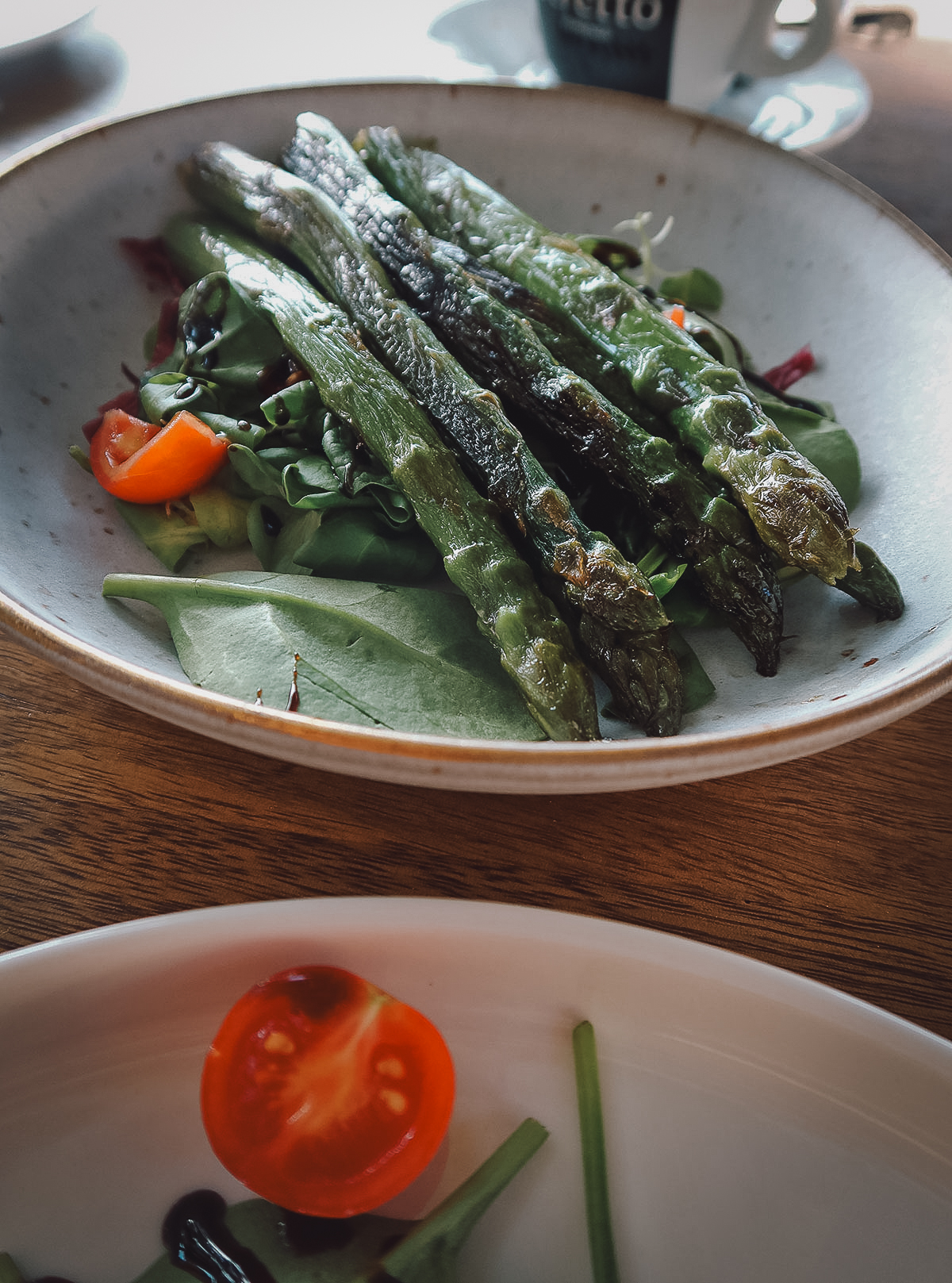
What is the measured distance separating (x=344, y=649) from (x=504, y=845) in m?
0.38

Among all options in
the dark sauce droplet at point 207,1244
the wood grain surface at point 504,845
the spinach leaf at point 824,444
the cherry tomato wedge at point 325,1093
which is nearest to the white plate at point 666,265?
the spinach leaf at point 824,444

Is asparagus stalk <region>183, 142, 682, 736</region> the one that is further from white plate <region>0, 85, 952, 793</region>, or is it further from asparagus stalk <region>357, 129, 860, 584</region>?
asparagus stalk <region>357, 129, 860, 584</region>

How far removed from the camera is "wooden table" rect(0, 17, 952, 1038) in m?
1.25

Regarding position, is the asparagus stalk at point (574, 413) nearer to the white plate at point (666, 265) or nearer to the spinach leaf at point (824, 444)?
the white plate at point (666, 265)

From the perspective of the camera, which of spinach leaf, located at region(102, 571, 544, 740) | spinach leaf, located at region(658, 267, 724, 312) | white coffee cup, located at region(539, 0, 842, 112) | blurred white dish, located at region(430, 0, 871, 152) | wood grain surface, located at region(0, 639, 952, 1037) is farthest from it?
blurred white dish, located at region(430, 0, 871, 152)

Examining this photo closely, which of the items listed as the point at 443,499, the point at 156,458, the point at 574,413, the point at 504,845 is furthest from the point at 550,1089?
the point at 156,458

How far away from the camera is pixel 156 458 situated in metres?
1.65

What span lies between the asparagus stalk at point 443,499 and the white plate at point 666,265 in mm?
156

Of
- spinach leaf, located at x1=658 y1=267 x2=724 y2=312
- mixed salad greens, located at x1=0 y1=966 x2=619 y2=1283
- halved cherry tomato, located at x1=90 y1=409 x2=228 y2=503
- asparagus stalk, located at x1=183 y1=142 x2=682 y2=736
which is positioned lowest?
mixed salad greens, located at x1=0 y1=966 x2=619 y2=1283

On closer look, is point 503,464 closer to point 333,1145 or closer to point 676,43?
point 333,1145

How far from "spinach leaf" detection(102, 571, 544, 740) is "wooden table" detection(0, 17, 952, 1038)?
131 millimetres

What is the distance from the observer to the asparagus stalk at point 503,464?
1.43 metres

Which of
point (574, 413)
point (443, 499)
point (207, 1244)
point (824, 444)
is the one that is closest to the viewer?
point (207, 1244)

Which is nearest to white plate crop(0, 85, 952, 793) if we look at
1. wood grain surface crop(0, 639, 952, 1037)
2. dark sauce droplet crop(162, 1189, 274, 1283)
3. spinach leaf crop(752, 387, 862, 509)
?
spinach leaf crop(752, 387, 862, 509)
